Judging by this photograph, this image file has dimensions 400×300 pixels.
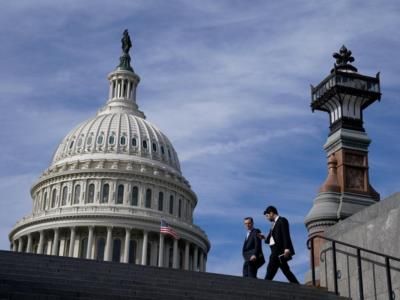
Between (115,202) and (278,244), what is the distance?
72906mm

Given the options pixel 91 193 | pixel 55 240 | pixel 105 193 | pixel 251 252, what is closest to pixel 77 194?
pixel 91 193

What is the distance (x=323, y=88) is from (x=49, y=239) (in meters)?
60.4

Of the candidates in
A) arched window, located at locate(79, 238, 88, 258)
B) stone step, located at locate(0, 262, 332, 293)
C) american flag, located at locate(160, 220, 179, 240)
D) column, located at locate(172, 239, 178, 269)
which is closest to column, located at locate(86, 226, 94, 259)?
arched window, located at locate(79, 238, 88, 258)

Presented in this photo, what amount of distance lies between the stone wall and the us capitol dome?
212 ft

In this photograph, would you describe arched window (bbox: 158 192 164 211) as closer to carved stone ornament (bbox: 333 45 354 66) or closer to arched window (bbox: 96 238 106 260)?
arched window (bbox: 96 238 106 260)

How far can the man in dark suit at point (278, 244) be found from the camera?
49.4 feet

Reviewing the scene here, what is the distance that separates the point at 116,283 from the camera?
41.4ft

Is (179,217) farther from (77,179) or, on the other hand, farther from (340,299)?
(340,299)

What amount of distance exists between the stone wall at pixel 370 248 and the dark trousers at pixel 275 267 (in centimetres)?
97

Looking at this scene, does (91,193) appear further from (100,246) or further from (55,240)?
(55,240)

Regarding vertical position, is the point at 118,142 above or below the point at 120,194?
above

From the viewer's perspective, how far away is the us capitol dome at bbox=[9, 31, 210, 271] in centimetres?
8394

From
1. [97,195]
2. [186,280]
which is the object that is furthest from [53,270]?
[97,195]

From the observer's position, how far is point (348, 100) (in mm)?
31812
